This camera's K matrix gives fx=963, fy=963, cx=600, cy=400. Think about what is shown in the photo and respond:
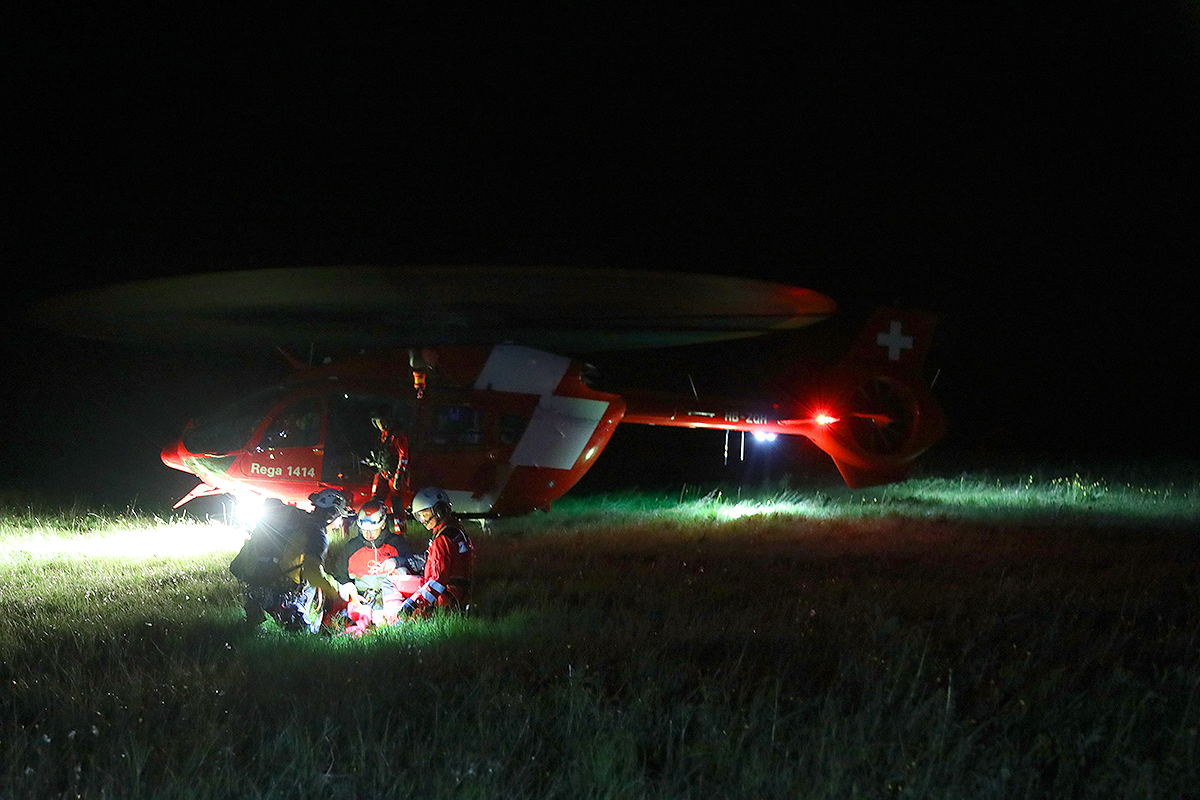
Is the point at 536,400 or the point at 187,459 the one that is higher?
the point at 536,400

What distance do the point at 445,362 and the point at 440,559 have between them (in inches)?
158

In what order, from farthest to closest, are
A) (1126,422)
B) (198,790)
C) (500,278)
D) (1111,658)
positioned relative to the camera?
(1126,422) < (500,278) < (1111,658) < (198,790)

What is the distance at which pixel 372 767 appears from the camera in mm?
3324

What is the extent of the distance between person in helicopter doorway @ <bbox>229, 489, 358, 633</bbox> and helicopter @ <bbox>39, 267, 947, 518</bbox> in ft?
4.23

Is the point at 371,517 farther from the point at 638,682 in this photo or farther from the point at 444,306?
the point at 444,306

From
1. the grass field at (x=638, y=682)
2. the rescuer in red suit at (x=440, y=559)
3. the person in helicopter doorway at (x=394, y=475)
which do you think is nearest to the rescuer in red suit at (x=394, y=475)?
the person in helicopter doorway at (x=394, y=475)

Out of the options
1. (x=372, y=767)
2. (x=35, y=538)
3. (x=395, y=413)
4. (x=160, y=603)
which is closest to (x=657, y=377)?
(x=395, y=413)

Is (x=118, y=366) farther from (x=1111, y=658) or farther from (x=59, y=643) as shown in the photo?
(x=1111, y=658)

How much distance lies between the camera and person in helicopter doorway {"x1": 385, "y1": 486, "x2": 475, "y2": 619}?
529 centimetres

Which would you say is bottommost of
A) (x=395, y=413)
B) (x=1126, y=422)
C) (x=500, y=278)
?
(x=1126, y=422)

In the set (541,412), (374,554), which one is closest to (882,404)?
(541,412)

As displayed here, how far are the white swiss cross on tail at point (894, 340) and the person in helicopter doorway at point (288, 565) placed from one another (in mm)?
9391

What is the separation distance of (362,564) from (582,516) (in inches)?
207

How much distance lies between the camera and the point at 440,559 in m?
5.29
